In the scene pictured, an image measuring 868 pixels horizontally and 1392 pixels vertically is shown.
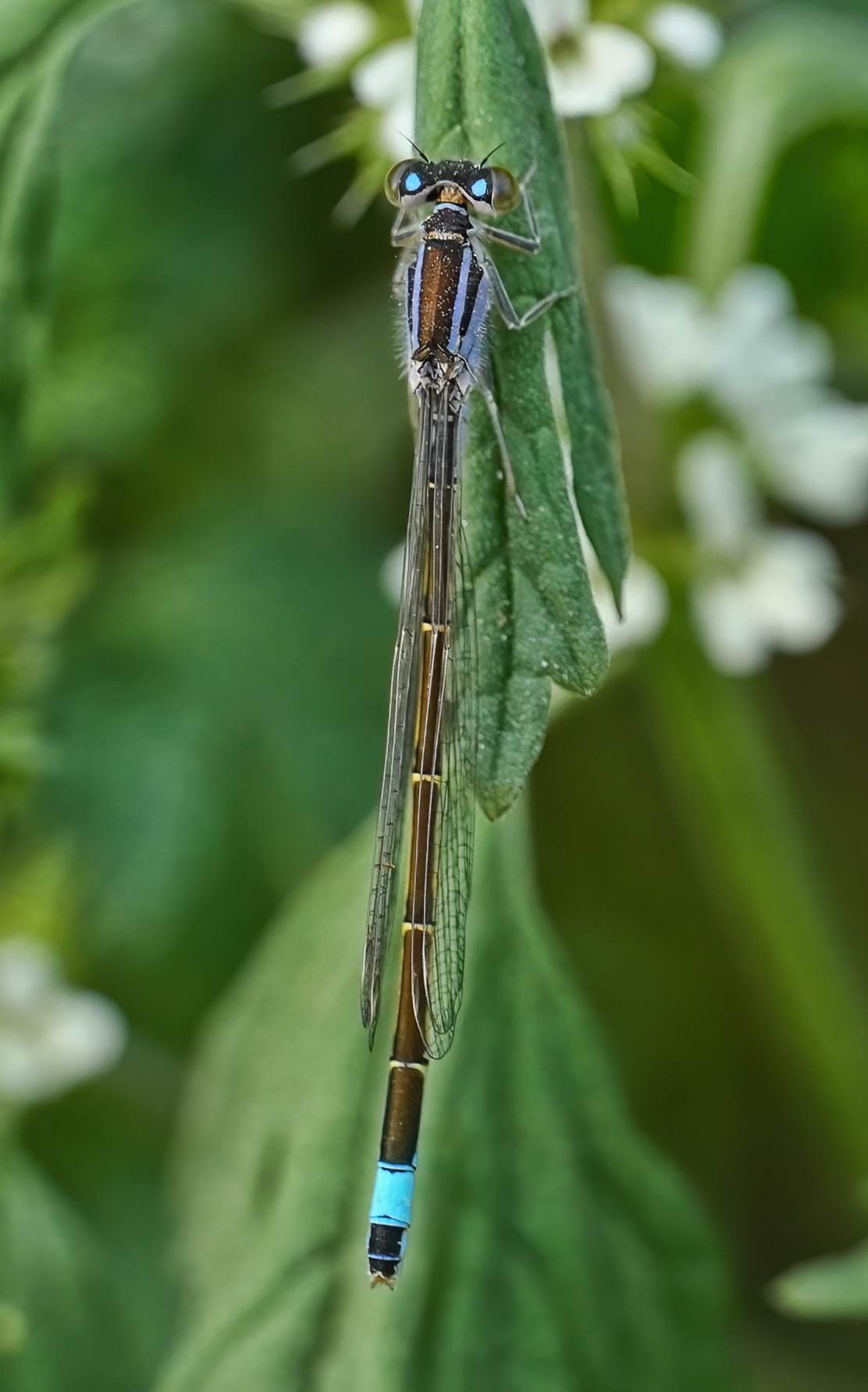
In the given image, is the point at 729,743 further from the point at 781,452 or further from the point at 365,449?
the point at 365,449

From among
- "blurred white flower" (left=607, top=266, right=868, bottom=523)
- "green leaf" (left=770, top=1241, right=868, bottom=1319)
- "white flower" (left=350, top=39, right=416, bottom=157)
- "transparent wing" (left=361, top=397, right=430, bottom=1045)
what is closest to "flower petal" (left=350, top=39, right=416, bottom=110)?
"white flower" (left=350, top=39, right=416, bottom=157)

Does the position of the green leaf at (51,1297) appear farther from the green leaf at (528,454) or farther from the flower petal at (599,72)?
the flower petal at (599,72)

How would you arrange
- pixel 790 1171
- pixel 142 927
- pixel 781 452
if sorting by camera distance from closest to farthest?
pixel 781 452 → pixel 142 927 → pixel 790 1171

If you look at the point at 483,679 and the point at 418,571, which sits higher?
the point at 418,571

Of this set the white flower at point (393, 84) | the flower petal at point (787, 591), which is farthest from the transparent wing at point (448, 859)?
the flower petal at point (787, 591)

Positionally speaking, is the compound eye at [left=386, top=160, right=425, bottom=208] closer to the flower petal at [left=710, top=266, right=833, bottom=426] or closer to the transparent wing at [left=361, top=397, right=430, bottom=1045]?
the transparent wing at [left=361, top=397, right=430, bottom=1045]

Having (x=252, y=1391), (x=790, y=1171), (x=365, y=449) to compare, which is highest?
(x=365, y=449)

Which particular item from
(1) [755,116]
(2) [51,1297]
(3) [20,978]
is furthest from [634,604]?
(2) [51,1297]

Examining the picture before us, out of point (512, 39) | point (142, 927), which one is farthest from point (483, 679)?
point (142, 927)
